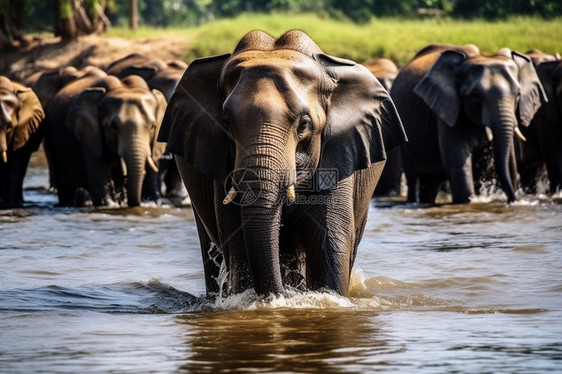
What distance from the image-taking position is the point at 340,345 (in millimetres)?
7500

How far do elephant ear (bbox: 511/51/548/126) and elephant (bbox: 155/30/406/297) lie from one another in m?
8.26

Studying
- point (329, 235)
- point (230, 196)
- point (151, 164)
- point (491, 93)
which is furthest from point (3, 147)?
point (230, 196)

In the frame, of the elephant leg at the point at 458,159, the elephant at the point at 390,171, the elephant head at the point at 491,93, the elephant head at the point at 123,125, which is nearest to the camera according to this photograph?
the elephant head at the point at 491,93

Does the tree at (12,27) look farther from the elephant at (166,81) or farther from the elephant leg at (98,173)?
the elephant leg at (98,173)

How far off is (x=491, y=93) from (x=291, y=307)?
8184 mm

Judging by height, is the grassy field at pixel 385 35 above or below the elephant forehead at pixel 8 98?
below

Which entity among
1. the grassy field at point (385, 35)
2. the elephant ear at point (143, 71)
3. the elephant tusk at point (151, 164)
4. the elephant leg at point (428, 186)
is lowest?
the grassy field at point (385, 35)

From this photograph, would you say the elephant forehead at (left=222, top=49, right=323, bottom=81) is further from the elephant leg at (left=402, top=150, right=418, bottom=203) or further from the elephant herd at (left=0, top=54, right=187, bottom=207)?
the elephant leg at (left=402, top=150, right=418, bottom=203)

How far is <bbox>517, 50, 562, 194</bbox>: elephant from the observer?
60.5 feet

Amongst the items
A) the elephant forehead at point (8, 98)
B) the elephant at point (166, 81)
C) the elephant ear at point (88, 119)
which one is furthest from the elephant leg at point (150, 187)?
the elephant forehead at point (8, 98)

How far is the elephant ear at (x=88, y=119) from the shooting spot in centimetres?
1744

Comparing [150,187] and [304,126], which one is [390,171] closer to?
[150,187]

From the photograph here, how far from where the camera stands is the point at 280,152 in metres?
7.59

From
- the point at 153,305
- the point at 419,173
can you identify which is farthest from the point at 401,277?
the point at 419,173
